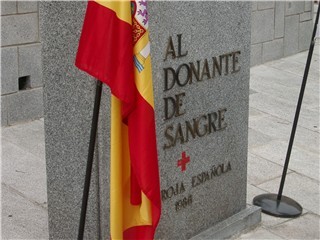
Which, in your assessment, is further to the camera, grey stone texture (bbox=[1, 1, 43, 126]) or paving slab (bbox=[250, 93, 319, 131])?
paving slab (bbox=[250, 93, 319, 131])

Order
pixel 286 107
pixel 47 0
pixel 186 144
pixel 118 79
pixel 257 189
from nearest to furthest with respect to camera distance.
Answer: pixel 118 79, pixel 47 0, pixel 186 144, pixel 257 189, pixel 286 107

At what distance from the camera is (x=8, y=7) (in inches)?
302

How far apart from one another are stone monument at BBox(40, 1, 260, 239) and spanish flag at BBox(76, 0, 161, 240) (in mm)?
701

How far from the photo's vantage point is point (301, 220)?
654 centimetres

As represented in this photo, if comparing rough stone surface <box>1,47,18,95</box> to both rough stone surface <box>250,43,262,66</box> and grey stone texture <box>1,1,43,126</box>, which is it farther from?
rough stone surface <box>250,43,262,66</box>

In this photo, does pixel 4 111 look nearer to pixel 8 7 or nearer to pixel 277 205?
pixel 8 7

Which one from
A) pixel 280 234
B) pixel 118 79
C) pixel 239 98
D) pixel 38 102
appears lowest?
pixel 280 234

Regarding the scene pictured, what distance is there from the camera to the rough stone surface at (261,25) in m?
10.9

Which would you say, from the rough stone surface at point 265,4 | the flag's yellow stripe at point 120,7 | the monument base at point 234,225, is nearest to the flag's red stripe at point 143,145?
the flag's yellow stripe at point 120,7

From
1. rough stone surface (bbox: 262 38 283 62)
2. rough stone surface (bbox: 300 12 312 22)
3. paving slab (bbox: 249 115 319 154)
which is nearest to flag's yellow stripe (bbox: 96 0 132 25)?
paving slab (bbox: 249 115 319 154)

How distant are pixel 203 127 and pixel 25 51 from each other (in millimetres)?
2879

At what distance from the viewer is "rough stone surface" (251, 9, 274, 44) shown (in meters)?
10.9

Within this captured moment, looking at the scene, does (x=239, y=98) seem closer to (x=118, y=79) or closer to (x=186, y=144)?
(x=186, y=144)

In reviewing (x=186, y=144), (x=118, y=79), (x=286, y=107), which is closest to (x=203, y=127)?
(x=186, y=144)
